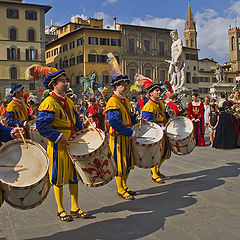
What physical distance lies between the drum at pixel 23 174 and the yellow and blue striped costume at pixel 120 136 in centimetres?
164

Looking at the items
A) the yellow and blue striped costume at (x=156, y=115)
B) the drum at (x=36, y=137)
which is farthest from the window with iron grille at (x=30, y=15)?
the yellow and blue striped costume at (x=156, y=115)

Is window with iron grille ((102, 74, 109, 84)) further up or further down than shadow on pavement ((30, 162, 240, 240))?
further up

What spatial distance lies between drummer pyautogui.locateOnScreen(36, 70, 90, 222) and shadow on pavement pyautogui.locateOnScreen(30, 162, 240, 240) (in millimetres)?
443

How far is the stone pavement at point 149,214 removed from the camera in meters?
3.91

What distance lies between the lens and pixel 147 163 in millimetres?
5258

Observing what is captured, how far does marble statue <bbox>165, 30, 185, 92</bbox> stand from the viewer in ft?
53.8

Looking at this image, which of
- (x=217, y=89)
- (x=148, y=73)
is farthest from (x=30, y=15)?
(x=217, y=89)

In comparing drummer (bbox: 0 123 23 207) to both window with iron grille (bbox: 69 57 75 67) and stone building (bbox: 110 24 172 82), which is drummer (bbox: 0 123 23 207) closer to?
stone building (bbox: 110 24 172 82)

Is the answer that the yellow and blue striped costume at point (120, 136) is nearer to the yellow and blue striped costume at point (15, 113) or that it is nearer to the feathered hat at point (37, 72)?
the yellow and blue striped costume at point (15, 113)

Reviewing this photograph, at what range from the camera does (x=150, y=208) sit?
481cm

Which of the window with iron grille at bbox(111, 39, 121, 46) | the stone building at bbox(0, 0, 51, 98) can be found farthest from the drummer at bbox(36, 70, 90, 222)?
the window with iron grille at bbox(111, 39, 121, 46)

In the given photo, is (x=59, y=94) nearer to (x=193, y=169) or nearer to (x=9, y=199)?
(x=9, y=199)

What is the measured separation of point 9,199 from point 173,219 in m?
2.05

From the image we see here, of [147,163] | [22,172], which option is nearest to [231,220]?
[147,163]
